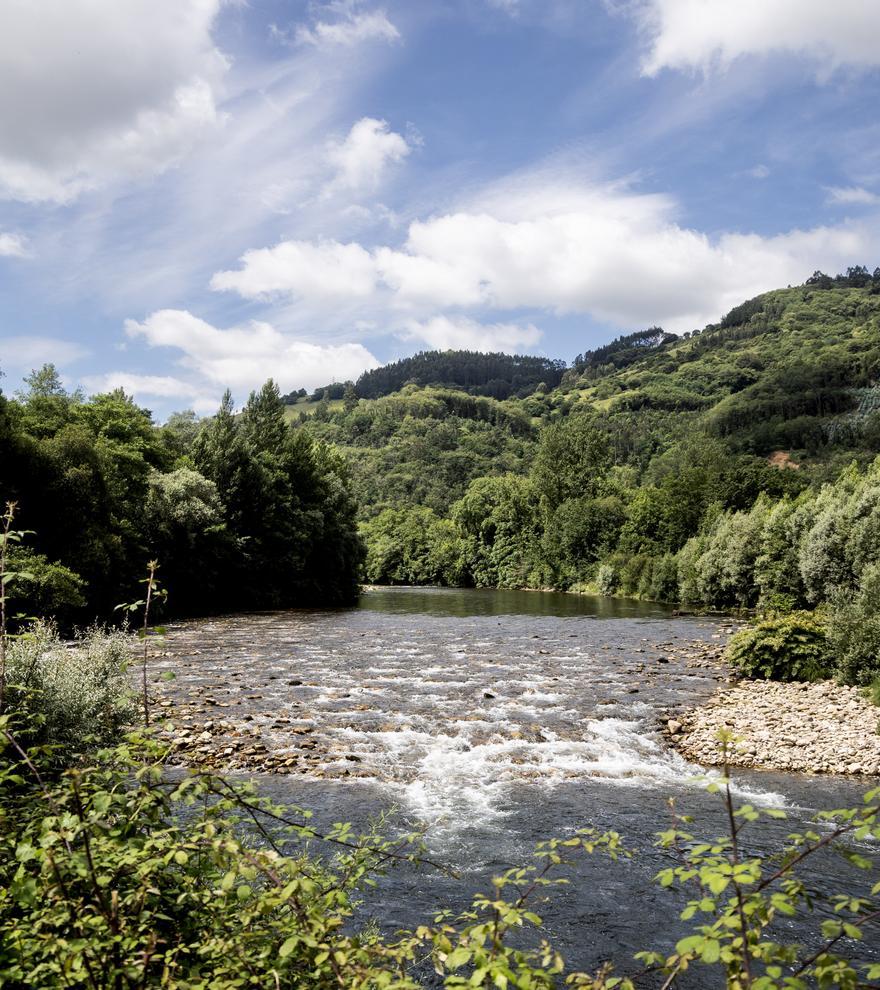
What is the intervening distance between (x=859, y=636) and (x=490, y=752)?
13.7 meters

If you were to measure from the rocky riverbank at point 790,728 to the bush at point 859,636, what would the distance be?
2.27 feet

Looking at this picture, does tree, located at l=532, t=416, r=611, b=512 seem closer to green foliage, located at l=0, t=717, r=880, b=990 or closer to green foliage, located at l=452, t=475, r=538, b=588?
green foliage, located at l=452, t=475, r=538, b=588

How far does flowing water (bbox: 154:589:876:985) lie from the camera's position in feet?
32.8

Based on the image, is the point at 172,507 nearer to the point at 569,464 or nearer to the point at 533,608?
the point at 533,608

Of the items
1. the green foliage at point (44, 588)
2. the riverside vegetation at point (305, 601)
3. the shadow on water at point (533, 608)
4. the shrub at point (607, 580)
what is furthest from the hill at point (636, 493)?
the green foliage at point (44, 588)

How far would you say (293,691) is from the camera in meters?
22.2

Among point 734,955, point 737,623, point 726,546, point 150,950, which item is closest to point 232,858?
point 150,950

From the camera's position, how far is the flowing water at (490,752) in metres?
10.0

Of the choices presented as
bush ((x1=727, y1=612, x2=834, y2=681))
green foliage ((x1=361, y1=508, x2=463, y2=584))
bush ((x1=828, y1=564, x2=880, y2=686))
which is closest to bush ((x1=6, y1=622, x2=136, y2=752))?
bush ((x1=828, y1=564, x2=880, y2=686))

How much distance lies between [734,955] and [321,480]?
2731 inches

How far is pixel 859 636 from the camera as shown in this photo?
71.9ft

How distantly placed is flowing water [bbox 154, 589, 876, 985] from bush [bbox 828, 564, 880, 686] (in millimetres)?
4244

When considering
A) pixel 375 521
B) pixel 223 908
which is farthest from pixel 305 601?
pixel 375 521

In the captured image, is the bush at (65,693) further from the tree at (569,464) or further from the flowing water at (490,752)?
the tree at (569,464)
